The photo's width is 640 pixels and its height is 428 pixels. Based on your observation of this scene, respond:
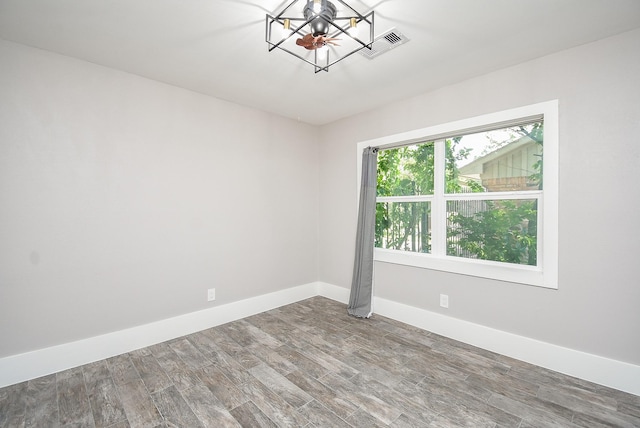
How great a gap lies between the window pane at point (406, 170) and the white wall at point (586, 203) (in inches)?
23.2

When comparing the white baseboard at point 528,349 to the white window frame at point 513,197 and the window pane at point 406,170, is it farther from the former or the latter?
the window pane at point 406,170

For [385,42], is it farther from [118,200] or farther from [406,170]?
[118,200]

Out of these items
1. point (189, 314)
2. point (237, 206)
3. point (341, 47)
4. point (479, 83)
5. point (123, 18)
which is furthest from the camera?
point (237, 206)

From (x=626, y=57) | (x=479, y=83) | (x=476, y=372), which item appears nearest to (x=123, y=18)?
(x=479, y=83)

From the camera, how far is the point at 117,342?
261cm

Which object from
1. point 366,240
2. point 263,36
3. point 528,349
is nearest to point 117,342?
point 366,240

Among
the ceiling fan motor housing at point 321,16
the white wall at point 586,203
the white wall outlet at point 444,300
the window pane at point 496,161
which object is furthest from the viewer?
the white wall outlet at point 444,300

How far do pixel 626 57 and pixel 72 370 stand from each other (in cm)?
497

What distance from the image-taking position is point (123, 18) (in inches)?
76.6

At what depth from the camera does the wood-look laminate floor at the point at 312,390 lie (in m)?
1.83

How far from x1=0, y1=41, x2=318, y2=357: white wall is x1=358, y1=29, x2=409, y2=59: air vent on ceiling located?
1.83m

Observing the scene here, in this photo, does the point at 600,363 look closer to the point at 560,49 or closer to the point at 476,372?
the point at 476,372

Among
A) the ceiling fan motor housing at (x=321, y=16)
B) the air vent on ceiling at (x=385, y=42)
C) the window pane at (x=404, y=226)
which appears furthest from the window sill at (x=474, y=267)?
the ceiling fan motor housing at (x=321, y=16)

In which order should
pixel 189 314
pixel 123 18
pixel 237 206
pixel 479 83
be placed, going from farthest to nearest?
pixel 237 206
pixel 189 314
pixel 479 83
pixel 123 18
